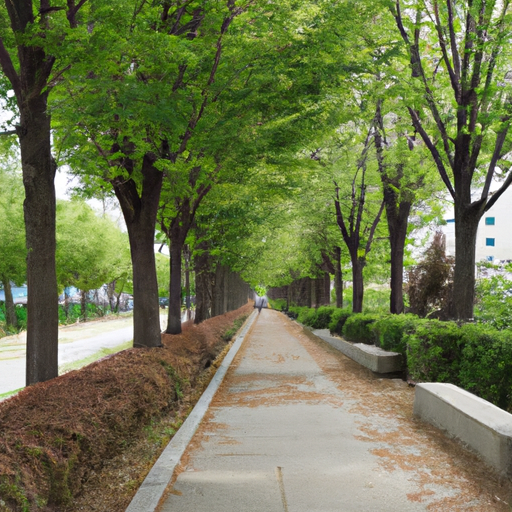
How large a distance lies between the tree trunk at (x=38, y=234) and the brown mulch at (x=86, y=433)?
0.69m

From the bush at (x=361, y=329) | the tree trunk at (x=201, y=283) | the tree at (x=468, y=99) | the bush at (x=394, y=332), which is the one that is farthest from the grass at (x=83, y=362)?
the tree at (x=468, y=99)

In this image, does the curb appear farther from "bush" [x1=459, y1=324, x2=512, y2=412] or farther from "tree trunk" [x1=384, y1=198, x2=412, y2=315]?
"tree trunk" [x1=384, y1=198, x2=412, y2=315]

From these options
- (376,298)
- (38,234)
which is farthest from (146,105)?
(376,298)

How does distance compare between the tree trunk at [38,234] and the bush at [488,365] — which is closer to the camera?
the bush at [488,365]

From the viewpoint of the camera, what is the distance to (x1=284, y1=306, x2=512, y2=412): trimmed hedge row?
734 cm

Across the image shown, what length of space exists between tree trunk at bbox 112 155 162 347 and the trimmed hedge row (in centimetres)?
486

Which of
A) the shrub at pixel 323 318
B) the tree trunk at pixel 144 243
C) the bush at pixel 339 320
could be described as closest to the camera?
the tree trunk at pixel 144 243

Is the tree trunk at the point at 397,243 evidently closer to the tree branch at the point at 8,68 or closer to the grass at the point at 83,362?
the grass at the point at 83,362

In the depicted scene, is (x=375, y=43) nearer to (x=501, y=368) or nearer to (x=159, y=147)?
(x=159, y=147)

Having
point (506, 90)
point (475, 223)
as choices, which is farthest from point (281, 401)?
point (506, 90)

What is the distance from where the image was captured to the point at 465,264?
11.2 m

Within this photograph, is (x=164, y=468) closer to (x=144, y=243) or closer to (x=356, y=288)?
(x=144, y=243)

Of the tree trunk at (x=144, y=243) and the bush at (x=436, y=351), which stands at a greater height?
the tree trunk at (x=144, y=243)

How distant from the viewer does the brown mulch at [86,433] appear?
13.2 ft
